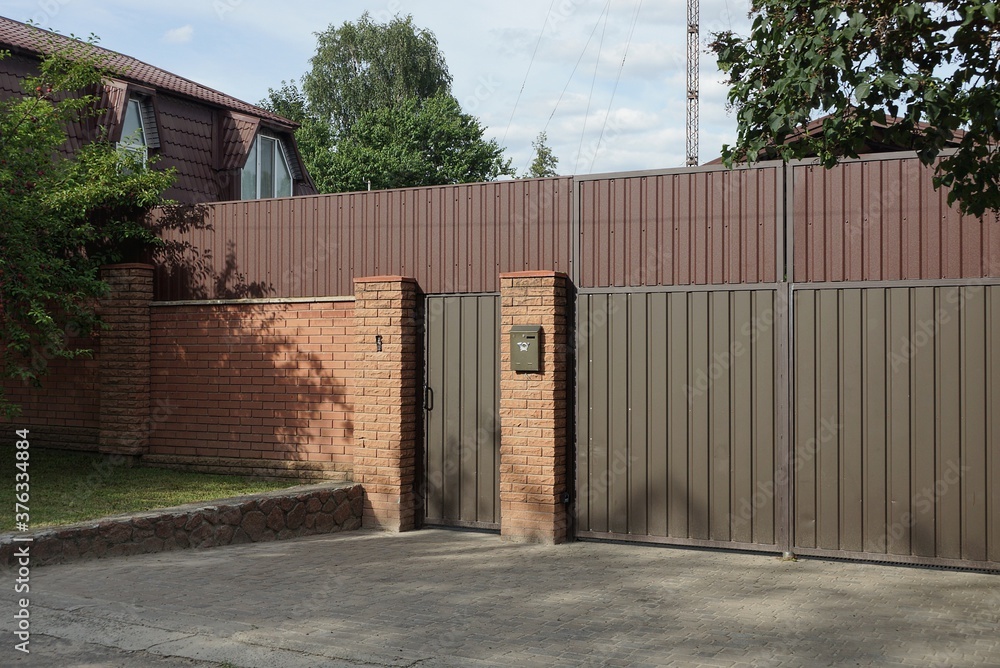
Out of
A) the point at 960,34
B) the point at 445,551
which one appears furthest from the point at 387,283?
the point at 960,34

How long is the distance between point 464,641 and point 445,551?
3390 millimetres

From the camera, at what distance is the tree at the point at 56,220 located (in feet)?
37.1

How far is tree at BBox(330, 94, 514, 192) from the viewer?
38.1 metres

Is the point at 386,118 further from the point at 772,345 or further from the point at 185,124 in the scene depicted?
the point at 772,345

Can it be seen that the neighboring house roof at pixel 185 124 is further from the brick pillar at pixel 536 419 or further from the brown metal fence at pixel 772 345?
the brick pillar at pixel 536 419

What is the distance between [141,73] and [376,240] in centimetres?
1130

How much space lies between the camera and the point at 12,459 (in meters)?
12.8

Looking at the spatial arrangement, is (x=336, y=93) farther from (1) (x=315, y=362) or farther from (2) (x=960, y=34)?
(2) (x=960, y=34)

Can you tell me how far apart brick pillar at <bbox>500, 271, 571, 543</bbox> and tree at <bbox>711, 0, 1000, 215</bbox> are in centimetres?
351

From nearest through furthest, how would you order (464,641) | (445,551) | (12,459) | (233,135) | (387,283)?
(464,641) → (445,551) → (387,283) → (12,459) → (233,135)

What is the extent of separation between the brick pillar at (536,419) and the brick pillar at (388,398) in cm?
120

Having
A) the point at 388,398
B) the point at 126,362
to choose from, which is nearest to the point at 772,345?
the point at 388,398

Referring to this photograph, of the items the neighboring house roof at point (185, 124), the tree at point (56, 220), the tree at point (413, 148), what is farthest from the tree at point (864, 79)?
the tree at point (413, 148)

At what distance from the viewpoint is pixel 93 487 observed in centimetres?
1096
